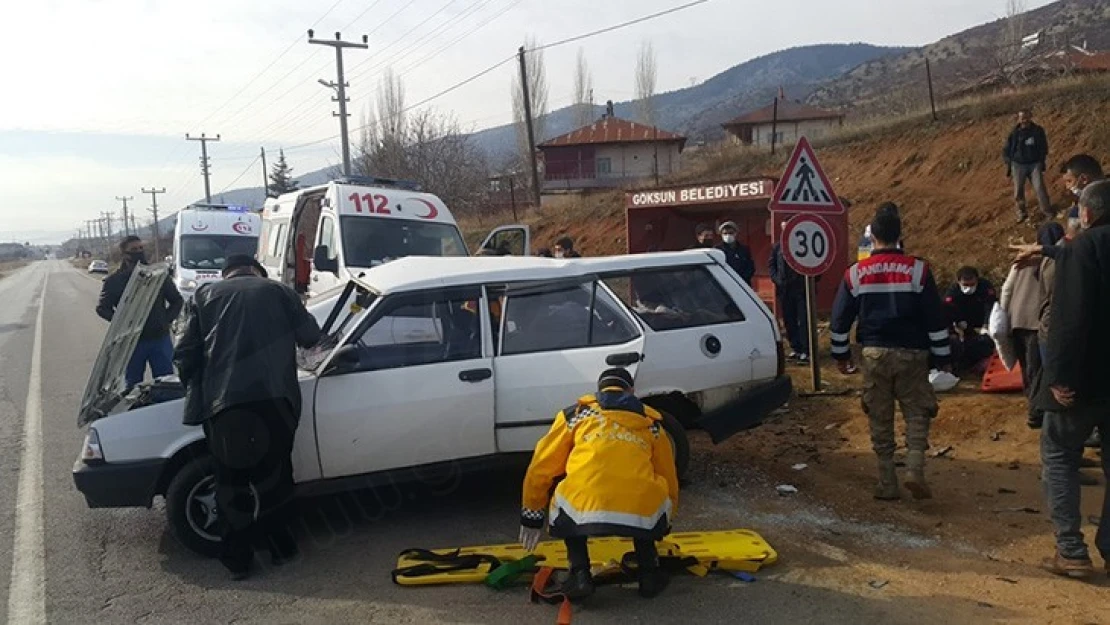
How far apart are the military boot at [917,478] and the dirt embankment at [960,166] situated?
22.4ft

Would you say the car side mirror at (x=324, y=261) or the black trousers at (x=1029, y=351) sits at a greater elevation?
the car side mirror at (x=324, y=261)

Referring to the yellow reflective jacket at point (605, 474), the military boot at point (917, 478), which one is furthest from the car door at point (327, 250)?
the military boot at point (917, 478)

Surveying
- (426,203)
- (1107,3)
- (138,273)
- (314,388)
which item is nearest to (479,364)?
(314,388)

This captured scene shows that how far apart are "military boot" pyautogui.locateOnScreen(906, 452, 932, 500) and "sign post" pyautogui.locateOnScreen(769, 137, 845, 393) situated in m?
2.76

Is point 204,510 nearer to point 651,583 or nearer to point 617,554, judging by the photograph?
point 617,554

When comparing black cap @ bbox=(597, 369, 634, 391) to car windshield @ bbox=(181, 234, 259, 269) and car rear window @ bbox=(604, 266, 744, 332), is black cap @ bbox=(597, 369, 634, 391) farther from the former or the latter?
car windshield @ bbox=(181, 234, 259, 269)

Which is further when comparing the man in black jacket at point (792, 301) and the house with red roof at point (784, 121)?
the house with red roof at point (784, 121)

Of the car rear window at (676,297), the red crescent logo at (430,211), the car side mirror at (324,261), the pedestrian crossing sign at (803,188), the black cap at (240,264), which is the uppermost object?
the red crescent logo at (430,211)

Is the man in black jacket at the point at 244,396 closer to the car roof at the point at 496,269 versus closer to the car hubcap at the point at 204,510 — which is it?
the car hubcap at the point at 204,510

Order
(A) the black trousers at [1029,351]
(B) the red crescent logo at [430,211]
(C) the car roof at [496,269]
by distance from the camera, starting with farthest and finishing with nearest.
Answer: (B) the red crescent logo at [430,211], (A) the black trousers at [1029,351], (C) the car roof at [496,269]

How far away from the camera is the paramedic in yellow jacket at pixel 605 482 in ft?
13.7

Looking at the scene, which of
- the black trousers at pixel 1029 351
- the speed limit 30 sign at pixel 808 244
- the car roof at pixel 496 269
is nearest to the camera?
the car roof at pixel 496 269

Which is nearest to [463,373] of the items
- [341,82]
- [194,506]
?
[194,506]

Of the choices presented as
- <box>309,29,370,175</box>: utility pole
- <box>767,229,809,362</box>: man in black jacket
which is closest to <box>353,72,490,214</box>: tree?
<box>309,29,370,175</box>: utility pole
